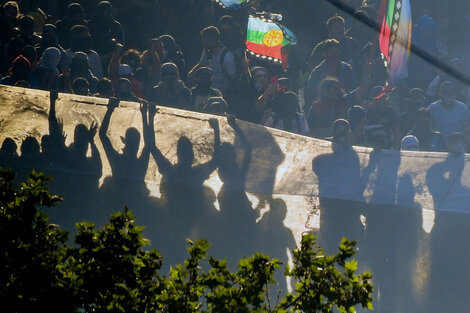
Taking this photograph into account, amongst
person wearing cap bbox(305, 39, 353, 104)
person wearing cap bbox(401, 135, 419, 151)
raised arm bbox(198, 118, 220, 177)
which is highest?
person wearing cap bbox(305, 39, 353, 104)

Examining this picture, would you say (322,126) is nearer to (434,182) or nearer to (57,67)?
(434,182)

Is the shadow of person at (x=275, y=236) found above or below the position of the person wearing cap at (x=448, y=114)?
below

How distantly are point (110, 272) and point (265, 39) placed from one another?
8769 millimetres

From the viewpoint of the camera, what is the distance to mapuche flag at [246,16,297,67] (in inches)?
476

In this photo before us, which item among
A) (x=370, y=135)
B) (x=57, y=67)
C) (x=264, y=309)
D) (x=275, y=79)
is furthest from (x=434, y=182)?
(x=264, y=309)

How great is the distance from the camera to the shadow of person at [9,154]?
8.68 metres

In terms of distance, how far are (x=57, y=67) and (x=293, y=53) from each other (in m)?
3.49

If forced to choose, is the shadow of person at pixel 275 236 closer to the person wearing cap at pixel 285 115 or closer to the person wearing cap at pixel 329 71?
the person wearing cap at pixel 285 115

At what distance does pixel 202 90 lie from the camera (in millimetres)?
11242

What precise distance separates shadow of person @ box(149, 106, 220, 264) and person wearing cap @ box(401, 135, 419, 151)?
8.63ft

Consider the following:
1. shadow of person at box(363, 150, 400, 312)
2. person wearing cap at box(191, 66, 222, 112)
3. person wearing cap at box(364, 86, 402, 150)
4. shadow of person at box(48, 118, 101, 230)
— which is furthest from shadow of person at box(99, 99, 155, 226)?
person wearing cap at box(364, 86, 402, 150)

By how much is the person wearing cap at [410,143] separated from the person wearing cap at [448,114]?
0.76 m

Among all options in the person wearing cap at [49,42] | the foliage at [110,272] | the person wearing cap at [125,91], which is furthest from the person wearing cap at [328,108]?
the foliage at [110,272]

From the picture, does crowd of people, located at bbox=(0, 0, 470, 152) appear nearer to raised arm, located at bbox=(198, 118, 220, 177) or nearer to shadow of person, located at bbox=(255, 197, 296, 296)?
raised arm, located at bbox=(198, 118, 220, 177)
